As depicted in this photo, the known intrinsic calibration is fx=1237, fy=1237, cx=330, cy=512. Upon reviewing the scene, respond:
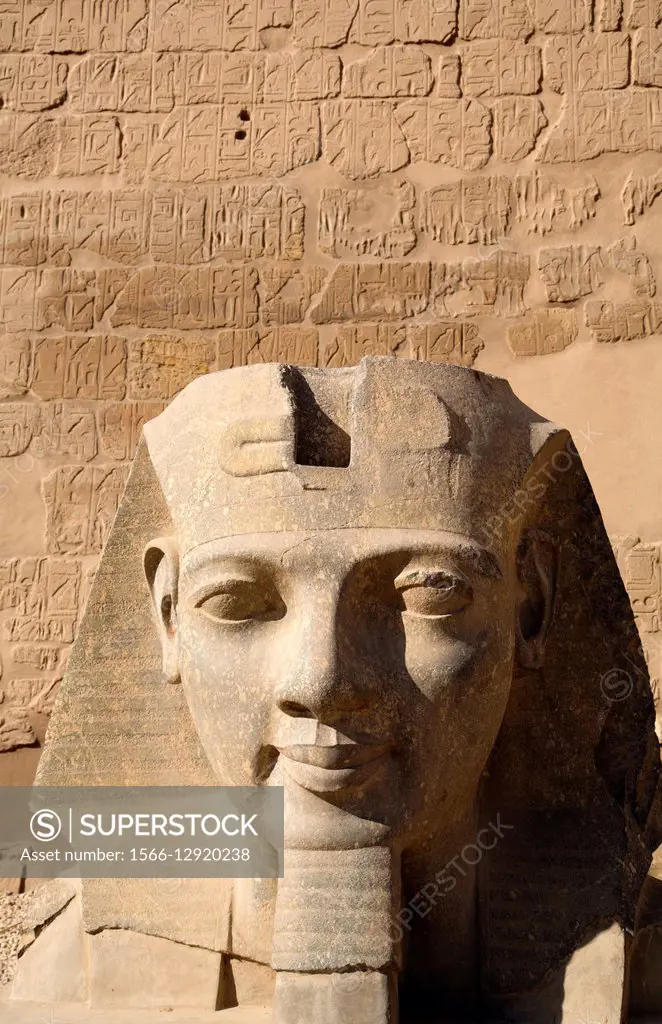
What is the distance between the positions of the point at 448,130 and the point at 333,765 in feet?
13.5

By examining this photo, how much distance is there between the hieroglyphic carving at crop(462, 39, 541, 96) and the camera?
A: 5637mm

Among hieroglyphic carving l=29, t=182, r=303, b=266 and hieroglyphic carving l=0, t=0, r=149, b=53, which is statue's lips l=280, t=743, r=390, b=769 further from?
hieroglyphic carving l=0, t=0, r=149, b=53

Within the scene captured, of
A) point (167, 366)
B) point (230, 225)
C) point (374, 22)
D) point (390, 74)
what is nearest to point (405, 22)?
point (374, 22)

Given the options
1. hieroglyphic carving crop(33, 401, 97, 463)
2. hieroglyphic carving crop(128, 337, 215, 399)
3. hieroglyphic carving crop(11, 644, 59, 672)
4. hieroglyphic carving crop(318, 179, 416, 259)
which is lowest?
hieroglyphic carving crop(11, 644, 59, 672)

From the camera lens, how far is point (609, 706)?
8.42 ft

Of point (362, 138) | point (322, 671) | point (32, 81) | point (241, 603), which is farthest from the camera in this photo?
point (32, 81)

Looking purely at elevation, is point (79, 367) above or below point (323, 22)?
below

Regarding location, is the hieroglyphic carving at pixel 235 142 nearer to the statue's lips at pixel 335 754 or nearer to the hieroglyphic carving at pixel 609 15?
the hieroglyphic carving at pixel 609 15

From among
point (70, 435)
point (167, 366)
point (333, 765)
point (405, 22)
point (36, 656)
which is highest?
point (405, 22)

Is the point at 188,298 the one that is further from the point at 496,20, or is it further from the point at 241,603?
the point at 241,603

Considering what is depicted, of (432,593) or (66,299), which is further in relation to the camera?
(66,299)

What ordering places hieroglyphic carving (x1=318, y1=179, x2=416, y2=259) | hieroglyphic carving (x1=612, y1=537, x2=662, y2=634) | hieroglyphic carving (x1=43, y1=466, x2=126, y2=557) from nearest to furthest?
hieroglyphic carving (x1=612, y1=537, x2=662, y2=634) < hieroglyphic carving (x1=43, y1=466, x2=126, y2=557) < hieroglyphic carving (x1=318, y1=179, x2=416, y2=259)

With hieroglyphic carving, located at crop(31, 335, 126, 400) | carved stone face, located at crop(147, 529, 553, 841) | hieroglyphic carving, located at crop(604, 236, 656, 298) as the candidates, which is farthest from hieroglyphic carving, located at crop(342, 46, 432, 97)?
carved stone face, located at crop(147, 529, 553, 841)

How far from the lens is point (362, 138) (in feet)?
18.5
